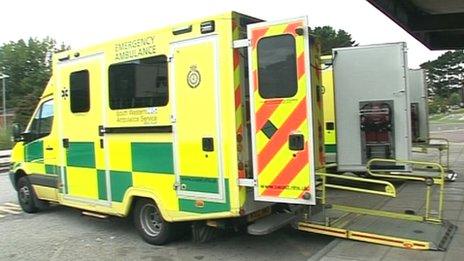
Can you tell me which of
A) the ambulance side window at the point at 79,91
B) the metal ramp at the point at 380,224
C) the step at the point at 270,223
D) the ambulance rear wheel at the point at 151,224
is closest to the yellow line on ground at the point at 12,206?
the ambulance side window at the point at 79,91

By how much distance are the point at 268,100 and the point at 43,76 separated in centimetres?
7094

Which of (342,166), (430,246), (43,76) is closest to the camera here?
(430,246)

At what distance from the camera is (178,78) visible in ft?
21.7

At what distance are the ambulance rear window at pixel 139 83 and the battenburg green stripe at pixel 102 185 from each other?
97 cm

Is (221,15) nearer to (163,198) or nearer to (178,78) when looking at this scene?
(178,78)

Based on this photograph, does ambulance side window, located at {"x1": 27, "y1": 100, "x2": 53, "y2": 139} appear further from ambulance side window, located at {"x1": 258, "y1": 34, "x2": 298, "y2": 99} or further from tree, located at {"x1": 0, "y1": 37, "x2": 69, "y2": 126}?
tree, located at {"x1": 0, "y1": 37, "x2": 69, "y2": 126}

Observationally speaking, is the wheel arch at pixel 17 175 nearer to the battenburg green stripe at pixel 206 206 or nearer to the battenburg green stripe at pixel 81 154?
the battenburg green stripe at pixel 81 154

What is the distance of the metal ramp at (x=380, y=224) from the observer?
620cm

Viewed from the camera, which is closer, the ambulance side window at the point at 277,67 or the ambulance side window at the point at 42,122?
the ambulance side window at the point at 277,67

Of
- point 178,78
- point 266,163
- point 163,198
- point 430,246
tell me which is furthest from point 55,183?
point 430,246

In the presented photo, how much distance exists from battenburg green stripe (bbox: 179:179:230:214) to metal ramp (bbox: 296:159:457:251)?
3.81 ft

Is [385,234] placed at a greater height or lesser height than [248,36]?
lesser

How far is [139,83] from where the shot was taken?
7094mm

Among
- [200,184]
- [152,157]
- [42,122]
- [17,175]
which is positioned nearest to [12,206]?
[17,175]
